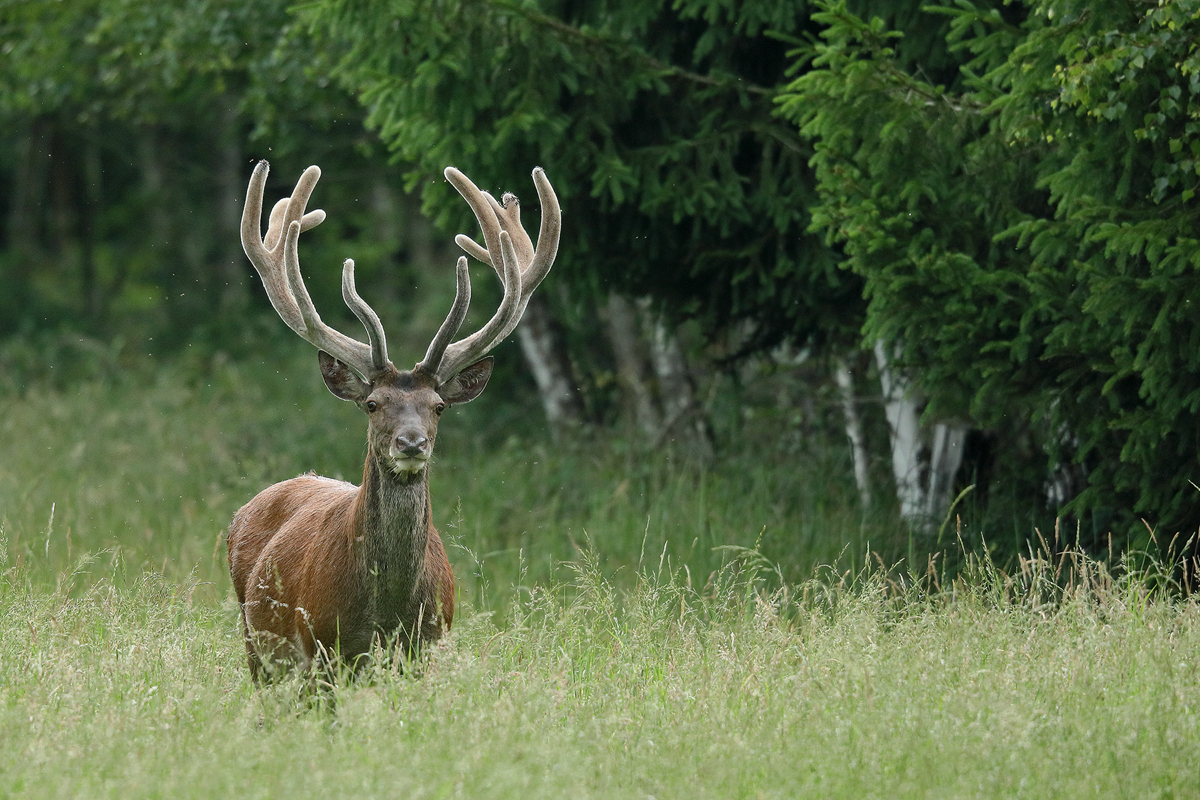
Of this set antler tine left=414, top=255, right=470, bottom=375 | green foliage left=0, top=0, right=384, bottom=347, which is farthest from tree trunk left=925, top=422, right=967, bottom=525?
green foliage left=0, top=0, right=384, bottom=347

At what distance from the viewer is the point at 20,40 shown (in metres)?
13.9

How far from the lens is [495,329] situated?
19.6 feet

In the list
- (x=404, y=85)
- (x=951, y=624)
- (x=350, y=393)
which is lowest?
(x=951, y=624)

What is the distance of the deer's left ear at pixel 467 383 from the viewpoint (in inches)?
233

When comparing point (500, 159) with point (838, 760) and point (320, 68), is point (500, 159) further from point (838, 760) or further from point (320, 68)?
point (838, 760)

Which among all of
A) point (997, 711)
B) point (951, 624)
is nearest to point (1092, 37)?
point (951, 624)

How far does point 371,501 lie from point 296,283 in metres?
0.93

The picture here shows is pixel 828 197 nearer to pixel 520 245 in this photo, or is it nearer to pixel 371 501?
pixel 520 245

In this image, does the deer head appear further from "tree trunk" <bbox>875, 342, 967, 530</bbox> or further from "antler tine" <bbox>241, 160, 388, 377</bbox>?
"tree trunk" <bbox>875, 342, 967, 530</bbox>

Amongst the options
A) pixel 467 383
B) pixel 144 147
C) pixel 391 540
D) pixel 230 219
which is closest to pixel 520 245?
pixel 467 383

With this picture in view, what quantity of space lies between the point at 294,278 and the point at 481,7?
3.08m

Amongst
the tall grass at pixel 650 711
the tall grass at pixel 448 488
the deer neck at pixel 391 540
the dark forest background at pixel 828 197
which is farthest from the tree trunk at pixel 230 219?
the tall grass at pixel 650 711

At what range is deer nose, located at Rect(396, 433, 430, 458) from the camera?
17.7ft

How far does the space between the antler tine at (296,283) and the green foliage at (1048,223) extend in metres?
2.42
